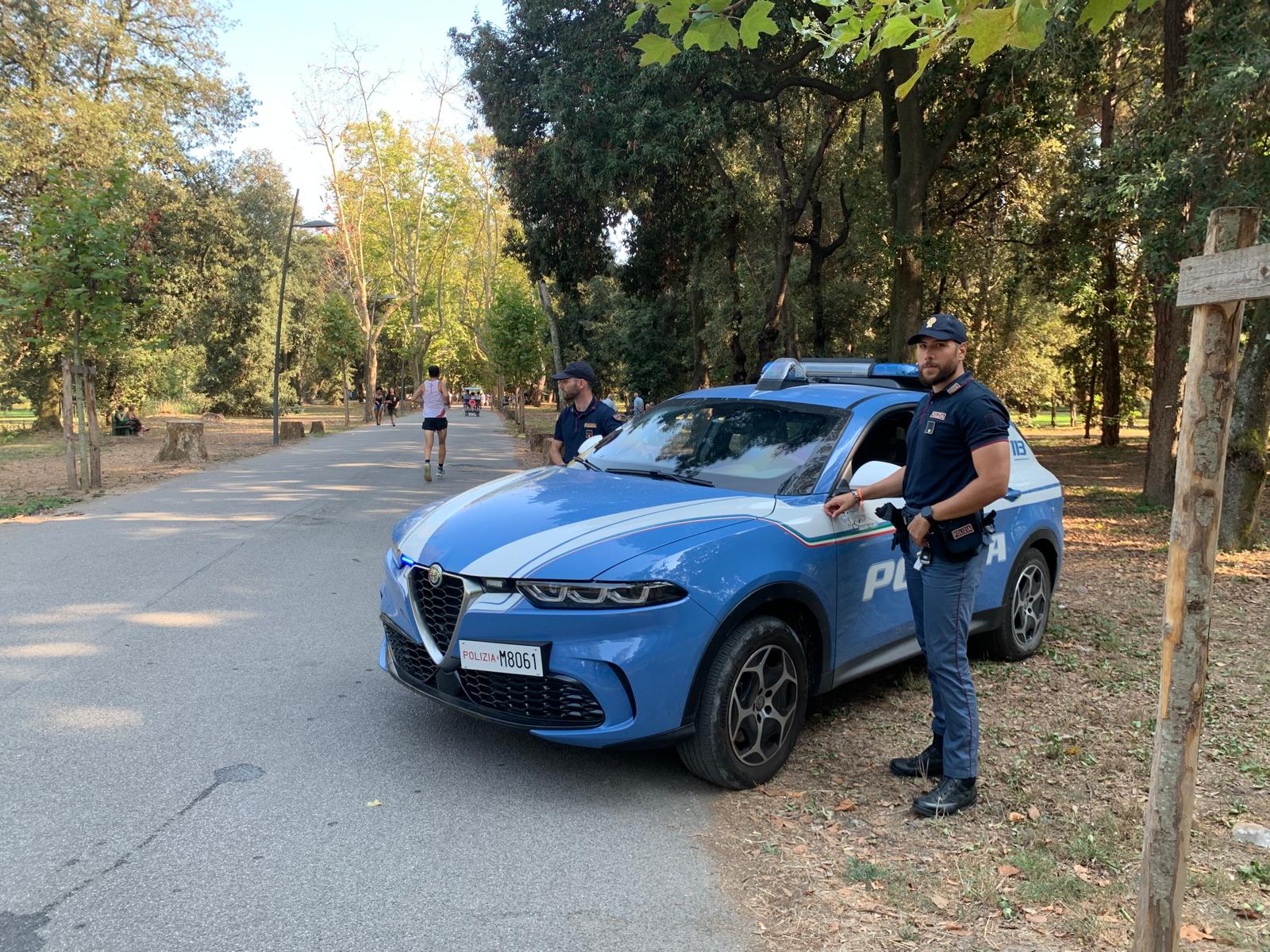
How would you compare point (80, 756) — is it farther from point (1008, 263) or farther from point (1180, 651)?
point (1008, 263)

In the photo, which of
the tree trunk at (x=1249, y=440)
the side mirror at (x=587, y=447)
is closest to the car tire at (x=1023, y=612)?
the side mirror at (x=587, y=447)

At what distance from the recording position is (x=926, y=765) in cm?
404

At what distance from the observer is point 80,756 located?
4027 millimetres

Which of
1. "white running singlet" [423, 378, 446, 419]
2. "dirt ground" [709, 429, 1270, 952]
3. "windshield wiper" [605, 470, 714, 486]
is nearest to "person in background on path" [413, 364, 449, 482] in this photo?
"white running singlet" [423, 378, 446, 419]

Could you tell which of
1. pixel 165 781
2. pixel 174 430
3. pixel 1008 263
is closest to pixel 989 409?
pixel 165 781

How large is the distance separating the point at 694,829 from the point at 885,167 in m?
15.2

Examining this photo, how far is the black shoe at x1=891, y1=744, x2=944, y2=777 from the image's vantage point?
13.3 feet

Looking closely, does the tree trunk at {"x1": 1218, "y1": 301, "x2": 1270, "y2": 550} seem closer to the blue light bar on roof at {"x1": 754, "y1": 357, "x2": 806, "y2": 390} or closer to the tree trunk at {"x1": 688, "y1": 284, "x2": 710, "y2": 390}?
the blue light bar on roof at {"x1": 754, "y1": 357, "x2": 806, "y2": 390}

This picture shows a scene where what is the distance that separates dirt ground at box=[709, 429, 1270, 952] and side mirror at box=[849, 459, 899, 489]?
1327 millimetres

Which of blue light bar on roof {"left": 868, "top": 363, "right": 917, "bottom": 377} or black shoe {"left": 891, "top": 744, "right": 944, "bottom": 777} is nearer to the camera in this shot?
black shoe {"left": 891, "top": 744, "right": 944, "bottom": 777}

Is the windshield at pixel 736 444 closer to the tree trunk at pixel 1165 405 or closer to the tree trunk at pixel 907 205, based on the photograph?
the tree trunk at pixel 1165 405

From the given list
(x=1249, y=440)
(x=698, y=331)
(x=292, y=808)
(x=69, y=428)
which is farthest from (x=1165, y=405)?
(x=698, y=331)

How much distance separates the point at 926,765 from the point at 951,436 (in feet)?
4.94

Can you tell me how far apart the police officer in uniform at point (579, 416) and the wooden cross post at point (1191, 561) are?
481 cm
